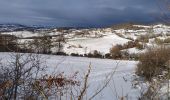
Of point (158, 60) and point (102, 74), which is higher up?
point (158, 60)

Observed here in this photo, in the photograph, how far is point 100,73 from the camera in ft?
82.0

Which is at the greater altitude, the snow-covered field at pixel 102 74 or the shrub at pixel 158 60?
the shrub at pixel 158 60

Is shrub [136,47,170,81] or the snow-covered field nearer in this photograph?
shrub [136,47,170,81]

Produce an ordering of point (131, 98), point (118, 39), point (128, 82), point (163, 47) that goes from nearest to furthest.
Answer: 1. point (163, 47)
2. point (131, 98)
3. point (128, 82)
4. point (118, 39)

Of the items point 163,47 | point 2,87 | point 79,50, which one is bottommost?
point 79,50

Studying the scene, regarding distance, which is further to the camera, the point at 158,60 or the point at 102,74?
the point at 102,74

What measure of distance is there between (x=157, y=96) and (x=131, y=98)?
1422cm

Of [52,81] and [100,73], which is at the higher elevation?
[52,81]

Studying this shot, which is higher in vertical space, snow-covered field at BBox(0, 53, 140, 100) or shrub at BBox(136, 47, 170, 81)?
shrub at BBox(136, 47, 170, 81)

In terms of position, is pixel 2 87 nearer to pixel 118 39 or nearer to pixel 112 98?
pixel 112 98

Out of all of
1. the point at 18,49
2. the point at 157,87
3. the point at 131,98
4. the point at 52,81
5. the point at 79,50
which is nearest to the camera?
the point at 157,87

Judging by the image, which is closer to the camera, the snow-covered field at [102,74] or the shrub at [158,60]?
the shrub at [158,60]

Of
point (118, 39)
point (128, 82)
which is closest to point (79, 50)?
point (118, 39)

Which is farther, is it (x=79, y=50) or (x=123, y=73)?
(x=79, y=50)
